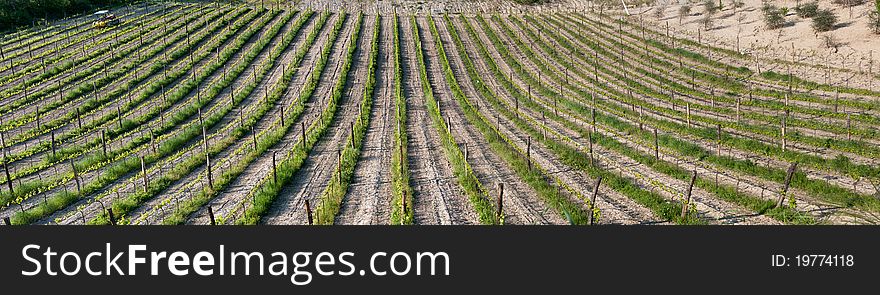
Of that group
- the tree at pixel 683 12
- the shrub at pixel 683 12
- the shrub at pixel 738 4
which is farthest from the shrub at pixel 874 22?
the shrub at pixel 683 12

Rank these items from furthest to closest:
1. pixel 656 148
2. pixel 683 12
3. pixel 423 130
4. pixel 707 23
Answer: pixel 683 12
pixel 707 23
pixel 423 130
pixel 656 148

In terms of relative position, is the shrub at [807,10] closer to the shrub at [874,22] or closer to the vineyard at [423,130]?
the shrub at [874,22]

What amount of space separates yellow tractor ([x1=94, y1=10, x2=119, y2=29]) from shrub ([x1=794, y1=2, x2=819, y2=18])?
43654mm

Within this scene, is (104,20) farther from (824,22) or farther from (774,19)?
(824,22)

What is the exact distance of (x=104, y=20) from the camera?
4697 centimetres

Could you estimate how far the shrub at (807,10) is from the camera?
37.1 meters

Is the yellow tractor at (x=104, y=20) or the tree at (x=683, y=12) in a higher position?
the yellow tractor at (x=104, y=20)

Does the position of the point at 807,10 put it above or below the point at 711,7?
above

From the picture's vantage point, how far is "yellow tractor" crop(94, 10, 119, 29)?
150ft

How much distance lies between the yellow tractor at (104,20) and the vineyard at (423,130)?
2.03 ft

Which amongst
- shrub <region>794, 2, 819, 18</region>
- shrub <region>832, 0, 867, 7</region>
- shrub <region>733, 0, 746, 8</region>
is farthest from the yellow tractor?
shrub <region>832, 0, 867, 7</region>

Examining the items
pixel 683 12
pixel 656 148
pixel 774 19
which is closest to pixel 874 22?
pixel 774 19

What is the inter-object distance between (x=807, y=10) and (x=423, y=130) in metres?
25.1

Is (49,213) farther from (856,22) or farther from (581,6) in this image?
(581,6)
